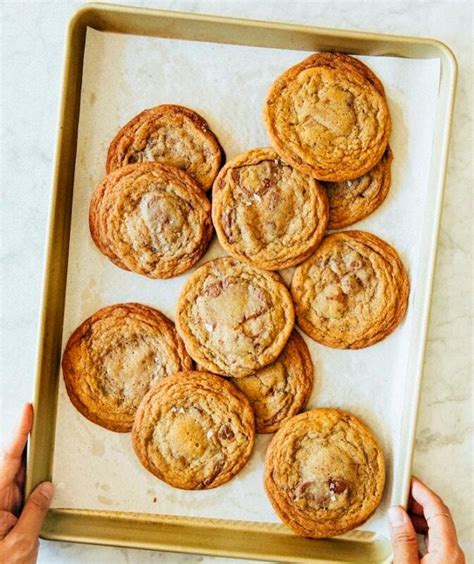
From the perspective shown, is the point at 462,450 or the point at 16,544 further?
the point at 462,450

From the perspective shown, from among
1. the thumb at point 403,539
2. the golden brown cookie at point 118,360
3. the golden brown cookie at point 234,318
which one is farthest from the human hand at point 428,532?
the golden brown cookie at point 118,360

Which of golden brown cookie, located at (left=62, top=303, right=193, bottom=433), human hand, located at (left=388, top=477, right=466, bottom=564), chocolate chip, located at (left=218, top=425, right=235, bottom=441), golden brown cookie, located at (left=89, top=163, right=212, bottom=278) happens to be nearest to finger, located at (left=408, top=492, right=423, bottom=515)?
human hand, located at (left=388, top=477, right=466, bottom=564)

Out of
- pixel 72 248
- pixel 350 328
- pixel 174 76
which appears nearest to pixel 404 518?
pixel 350 328

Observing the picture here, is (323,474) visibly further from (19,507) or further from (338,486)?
(19,507)

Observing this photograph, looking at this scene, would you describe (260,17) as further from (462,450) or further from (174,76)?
(462,450)

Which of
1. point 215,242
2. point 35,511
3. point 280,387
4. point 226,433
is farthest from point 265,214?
point 35,511

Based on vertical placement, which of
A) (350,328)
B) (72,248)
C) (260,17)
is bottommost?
(350,328)
